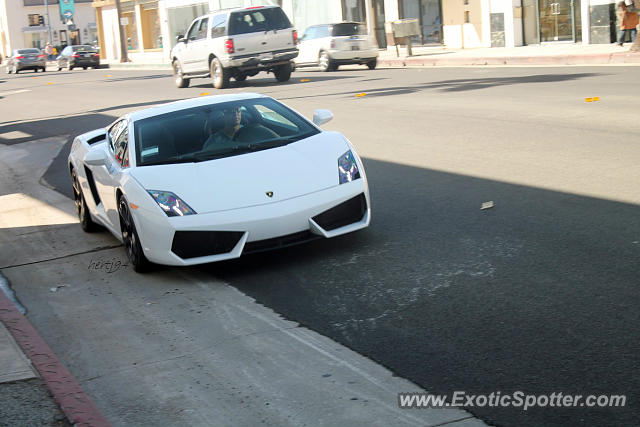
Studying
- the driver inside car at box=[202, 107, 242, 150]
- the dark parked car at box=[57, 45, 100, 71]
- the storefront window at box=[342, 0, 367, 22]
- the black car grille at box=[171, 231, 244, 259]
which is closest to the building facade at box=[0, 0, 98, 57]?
the dark parked car at box=[57, 45, 100, 71]

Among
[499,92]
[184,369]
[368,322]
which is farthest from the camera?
[499,92]

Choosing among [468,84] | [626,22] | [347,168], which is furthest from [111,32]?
[347,168]

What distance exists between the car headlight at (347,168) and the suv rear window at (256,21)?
64.4ft

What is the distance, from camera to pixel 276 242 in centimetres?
633

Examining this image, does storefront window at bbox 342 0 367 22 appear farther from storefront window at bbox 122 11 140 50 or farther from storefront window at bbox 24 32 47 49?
storefront window at bbox 24 32 47 49

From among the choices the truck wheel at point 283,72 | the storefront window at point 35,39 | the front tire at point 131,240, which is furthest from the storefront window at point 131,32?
the front tire at point 131,240

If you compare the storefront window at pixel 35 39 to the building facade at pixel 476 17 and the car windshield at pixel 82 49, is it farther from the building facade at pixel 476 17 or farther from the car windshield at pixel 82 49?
the building facade at pixel 476 17

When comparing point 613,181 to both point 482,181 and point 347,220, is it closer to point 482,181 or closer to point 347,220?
point 482,181

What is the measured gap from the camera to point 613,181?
8.02m

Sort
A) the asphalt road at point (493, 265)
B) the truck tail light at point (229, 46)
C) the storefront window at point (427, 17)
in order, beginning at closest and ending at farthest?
the asphalt road at point (493, 265), the truck tail light at point (229, 46), the storefront window at point (427, 17)

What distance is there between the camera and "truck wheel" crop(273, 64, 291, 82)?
26.7 meters

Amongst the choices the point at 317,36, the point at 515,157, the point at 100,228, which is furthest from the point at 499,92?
the point at 317,36

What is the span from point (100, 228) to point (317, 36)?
77.4 ft

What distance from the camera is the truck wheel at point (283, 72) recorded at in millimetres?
26734
